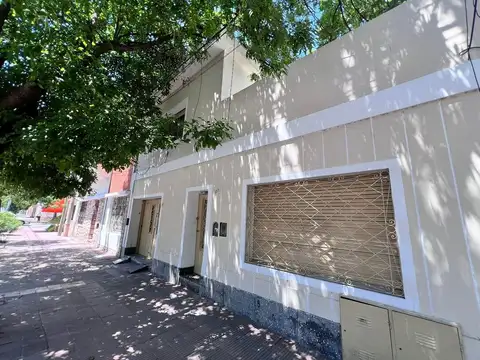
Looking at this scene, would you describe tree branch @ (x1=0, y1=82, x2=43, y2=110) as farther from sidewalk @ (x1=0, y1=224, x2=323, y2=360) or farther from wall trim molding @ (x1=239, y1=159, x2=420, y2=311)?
wall trim molding @ (x1=239, y1=159, x2=420, y2=311)

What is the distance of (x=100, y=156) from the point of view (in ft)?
14.7

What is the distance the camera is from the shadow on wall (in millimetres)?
2348

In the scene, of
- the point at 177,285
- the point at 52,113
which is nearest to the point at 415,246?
the point at 177,285

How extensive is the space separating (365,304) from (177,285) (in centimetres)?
458

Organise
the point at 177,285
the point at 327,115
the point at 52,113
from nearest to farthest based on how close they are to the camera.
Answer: the point at 327,115
the point at 52,113
the point at 177,285

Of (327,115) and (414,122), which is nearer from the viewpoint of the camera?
(414,122)

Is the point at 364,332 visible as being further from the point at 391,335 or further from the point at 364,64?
the point at 364,64

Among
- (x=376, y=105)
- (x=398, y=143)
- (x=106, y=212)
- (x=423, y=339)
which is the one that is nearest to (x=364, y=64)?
(x=376, y=105)

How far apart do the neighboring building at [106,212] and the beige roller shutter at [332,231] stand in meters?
7.43

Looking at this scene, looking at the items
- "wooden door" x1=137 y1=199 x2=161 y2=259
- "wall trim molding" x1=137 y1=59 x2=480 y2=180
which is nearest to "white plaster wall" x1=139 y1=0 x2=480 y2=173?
"wall trim molding" x1=137 y1=59 x2=480 y2=180

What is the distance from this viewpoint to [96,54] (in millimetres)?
4055

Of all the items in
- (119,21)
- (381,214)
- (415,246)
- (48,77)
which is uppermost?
(119,21)

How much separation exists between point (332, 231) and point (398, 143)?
1.48 metres

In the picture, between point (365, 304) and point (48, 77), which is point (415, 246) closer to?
point (365, 304)
